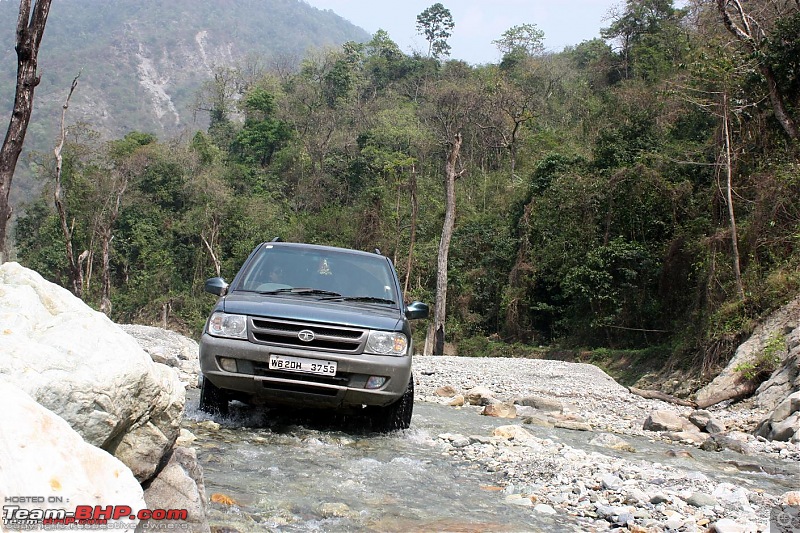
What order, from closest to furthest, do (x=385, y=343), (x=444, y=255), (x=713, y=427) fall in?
(x=385, y=343) < (x=713, y=427) < (x=444, y=255)

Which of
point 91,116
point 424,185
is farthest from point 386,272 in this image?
point 91,116

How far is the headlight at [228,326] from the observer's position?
6.36m

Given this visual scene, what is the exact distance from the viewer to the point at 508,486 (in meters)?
5.49

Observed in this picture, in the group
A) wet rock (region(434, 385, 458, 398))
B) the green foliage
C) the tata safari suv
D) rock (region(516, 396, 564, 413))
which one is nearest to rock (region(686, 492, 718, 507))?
the tata safari suv

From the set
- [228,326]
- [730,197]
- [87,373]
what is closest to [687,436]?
[228,326]

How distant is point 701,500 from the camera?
5137mm

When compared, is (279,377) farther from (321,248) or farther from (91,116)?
(91,116)

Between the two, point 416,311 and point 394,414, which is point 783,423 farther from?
point 394,414

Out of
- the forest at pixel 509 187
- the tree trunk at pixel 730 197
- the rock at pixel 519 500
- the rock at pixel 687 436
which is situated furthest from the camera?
the forest at pixel 509 187

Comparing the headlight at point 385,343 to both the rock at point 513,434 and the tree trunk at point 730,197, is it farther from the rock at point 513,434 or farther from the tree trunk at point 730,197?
the tree trunk at point 730,197

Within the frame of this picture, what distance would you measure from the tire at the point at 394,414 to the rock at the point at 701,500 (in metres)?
2.65

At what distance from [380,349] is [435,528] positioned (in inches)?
91.1

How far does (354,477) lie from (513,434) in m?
2.58

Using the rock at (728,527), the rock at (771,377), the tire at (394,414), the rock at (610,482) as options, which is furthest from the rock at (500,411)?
the rock at (728,527)
